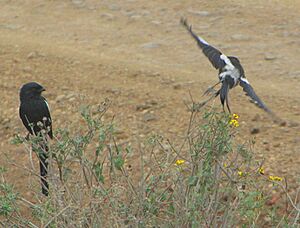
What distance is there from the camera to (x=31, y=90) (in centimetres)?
551

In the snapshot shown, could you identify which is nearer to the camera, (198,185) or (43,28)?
(198,185)

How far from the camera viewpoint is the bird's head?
5484 millimetres

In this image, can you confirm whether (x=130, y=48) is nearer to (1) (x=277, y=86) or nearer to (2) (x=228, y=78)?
(1) (x=277, y=86)

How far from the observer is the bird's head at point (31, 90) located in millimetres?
5484

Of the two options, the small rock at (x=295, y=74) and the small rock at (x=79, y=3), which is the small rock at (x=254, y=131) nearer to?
the small rock at (x=295, y=74)

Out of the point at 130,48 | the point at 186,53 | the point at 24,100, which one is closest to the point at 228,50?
the point at 186,53

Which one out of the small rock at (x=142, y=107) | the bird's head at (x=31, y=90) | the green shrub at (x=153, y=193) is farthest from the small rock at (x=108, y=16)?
the green shrub at (x=153, y=193)

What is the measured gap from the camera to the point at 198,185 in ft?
12.3

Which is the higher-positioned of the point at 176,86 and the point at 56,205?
the point at 56,205

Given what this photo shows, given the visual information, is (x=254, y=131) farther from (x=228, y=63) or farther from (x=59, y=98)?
(x=59, y=98)

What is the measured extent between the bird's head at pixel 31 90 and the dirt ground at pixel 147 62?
11.1 inches

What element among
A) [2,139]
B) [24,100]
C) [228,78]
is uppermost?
[228,78]

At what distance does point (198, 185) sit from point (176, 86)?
10.6 ft

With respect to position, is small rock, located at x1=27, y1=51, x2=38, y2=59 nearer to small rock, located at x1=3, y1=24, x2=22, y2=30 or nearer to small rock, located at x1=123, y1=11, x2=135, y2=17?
small rock, located at x1=3, y1=24, x2=22, y2=30
